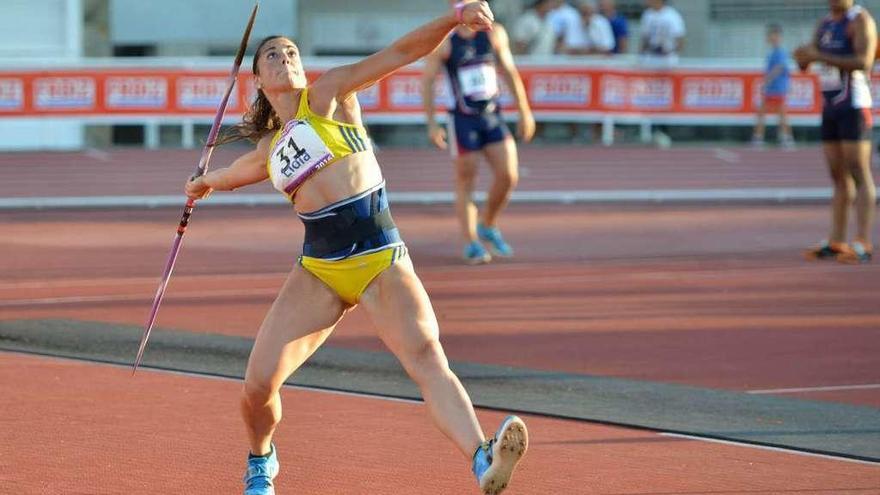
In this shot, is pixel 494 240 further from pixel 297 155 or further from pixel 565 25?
pixel 565 25

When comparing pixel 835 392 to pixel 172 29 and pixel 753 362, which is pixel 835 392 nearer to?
pixel 753 362

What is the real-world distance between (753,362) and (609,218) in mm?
9976

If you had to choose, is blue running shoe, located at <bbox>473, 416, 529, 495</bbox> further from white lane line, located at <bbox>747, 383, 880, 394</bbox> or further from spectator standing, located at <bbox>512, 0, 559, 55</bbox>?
spectator standing, located at <bbox>512, 0, 559, 55</bbox>

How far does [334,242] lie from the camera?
667 centimetres

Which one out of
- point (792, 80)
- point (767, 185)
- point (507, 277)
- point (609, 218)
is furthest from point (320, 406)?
point (792, 80)

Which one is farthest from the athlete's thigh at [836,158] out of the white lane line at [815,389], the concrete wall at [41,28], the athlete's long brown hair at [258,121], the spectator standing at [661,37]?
the concrete wall at [41,28]

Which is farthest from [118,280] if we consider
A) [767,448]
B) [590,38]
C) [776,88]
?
[776,88]

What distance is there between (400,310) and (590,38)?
24.3 meters

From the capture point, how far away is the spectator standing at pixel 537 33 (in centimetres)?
3047

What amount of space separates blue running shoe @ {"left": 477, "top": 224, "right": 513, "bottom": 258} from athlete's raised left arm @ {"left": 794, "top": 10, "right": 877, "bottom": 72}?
10.5 ft

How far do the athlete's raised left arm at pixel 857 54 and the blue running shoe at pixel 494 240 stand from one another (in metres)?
3.19

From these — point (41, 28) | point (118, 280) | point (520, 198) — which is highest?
point (41, 28)

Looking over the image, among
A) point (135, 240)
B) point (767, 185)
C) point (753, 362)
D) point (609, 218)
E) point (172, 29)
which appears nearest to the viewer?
point (753, 362)

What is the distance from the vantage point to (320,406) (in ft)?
29.6
